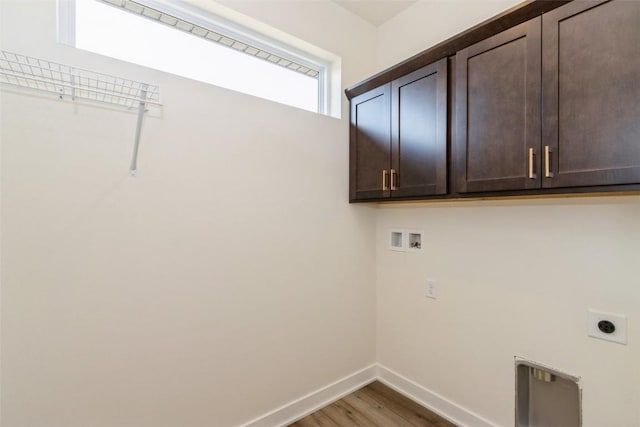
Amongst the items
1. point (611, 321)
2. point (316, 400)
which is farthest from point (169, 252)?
point (611, 321)

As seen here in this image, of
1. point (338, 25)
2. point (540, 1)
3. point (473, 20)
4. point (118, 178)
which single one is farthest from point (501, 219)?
point (118, 178)

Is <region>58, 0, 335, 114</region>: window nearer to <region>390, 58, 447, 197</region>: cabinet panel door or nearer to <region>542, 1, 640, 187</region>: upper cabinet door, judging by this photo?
<region>390, 58, 447, 197</region>: cabinet panel door

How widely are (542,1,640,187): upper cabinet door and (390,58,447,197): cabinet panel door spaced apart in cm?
48

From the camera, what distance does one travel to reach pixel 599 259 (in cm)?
139

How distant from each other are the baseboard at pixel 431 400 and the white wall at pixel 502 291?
40 mm

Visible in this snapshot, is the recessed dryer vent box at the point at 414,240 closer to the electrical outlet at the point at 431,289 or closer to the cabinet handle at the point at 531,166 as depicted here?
the electrical outlet at the point at 431,289

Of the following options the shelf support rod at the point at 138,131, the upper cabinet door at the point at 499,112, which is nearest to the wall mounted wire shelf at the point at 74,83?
the shelf support rod at the point at 138,131

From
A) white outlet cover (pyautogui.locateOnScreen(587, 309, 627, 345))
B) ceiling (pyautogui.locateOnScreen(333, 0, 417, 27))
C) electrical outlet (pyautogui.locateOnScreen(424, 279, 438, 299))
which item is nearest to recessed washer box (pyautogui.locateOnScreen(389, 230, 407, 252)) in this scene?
electrical outlet (pyautogui.locateOnScreen(424, 279, 438, 299))

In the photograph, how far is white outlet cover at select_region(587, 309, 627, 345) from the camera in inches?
52.2

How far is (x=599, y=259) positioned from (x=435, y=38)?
67.9 inches

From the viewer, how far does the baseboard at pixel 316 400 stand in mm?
1880

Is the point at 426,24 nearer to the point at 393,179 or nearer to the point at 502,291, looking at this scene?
the point at 393,179

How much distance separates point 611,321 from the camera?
4.45 ft

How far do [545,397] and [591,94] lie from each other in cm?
156
